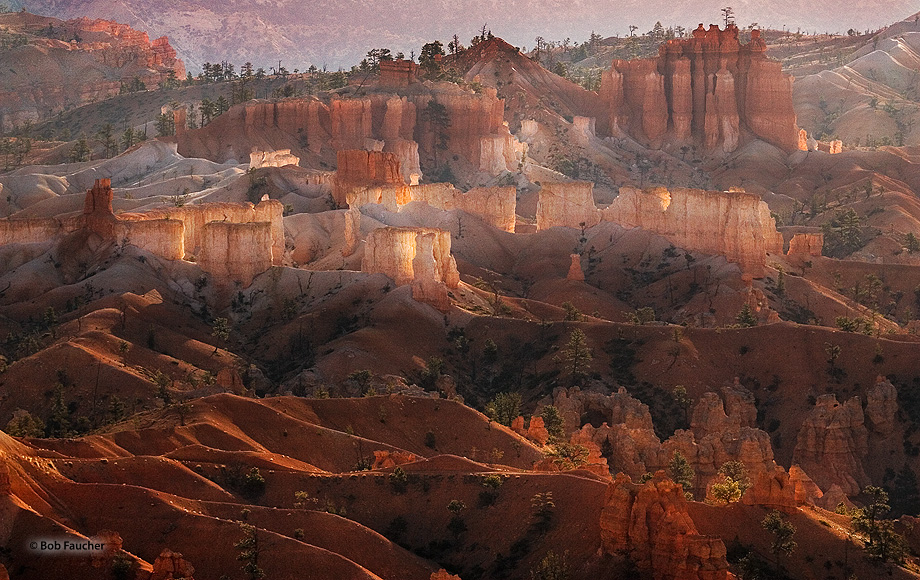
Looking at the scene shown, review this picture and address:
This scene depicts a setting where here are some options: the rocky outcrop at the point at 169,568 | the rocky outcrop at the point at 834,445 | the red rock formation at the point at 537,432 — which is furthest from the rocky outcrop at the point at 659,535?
the rocky outcrop at the point at 834,445

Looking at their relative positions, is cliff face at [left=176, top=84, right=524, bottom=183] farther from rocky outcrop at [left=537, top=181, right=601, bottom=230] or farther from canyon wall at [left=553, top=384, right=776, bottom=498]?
canyon wall at [left=553, top=384, right=776, bottom=498]

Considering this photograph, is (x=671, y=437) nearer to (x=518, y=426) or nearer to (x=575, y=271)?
(x=518, y=426)

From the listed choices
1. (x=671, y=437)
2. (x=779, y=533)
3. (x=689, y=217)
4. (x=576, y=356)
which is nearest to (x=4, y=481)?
(x=779, y=533)

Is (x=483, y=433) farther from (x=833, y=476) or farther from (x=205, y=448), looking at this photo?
(x=833, y=476)

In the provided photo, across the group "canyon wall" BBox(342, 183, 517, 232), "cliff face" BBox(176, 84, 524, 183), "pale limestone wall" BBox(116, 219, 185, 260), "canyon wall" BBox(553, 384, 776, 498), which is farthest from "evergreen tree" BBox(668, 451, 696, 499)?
"cliff face" BBox(176, 84, 524, 183)

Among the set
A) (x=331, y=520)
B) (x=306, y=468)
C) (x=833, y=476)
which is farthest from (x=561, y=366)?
(x=331, y=520)

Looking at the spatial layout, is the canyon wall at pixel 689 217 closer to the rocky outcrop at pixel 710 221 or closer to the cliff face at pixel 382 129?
the rocky outcrop at pixel 710 221
